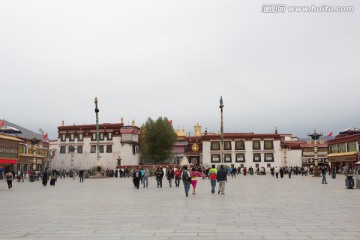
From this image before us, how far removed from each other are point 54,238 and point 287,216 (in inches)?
261

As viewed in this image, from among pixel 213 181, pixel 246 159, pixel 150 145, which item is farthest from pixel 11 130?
pixel 213 181

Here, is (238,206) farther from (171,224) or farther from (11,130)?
(11,130)

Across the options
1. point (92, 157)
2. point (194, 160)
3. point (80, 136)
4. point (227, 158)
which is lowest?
point (194, 160)

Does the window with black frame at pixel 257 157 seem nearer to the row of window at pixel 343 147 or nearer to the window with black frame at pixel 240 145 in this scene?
the window with black frame at pixel 240 145

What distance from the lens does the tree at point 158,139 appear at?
72.9 metres

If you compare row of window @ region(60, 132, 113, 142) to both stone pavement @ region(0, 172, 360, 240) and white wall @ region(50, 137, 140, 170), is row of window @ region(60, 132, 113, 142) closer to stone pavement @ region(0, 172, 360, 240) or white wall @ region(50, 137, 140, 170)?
white wall @ region(50, 137, 140, 170)

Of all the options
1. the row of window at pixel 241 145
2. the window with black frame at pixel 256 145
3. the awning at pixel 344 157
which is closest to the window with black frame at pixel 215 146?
the row of window at pixel 241 145

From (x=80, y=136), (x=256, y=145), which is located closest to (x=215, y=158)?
(x=256, y=145)

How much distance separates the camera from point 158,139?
2867 inches

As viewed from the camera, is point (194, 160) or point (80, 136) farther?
point (194, 160)

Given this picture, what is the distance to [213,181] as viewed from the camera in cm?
2078

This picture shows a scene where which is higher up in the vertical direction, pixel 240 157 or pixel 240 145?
pixel 240 145

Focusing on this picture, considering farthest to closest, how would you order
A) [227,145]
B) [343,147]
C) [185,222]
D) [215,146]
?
1. [215,146]
2. [227,145]
3. [343,147]
4. [185,222]

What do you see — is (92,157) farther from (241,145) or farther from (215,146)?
(241,145)
